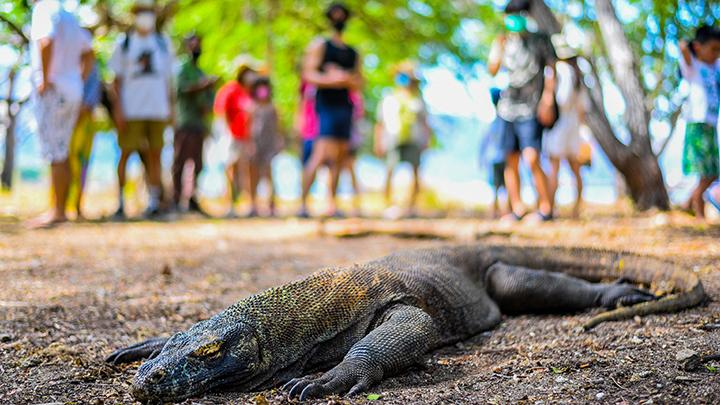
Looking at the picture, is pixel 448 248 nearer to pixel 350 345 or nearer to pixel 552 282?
pixel 552 282

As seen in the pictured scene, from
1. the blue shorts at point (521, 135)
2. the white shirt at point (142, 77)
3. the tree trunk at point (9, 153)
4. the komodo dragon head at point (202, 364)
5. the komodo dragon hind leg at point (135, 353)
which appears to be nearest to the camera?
the komodo dragon head at point (202, 364)

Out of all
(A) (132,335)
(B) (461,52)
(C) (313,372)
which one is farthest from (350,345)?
(B) (461,52)

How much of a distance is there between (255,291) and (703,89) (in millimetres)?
3886

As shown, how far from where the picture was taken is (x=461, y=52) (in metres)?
12.4

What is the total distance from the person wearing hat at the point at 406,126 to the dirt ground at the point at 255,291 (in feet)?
8.83

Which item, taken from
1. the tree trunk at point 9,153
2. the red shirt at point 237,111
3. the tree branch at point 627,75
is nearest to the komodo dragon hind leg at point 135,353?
the red shirt at point 237,111

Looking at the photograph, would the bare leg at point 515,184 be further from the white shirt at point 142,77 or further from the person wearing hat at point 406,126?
the white shirt at point 142,77

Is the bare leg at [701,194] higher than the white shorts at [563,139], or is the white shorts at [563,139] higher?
the white shorts at [563,139]

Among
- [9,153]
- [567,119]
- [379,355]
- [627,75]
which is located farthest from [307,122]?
[9,153]

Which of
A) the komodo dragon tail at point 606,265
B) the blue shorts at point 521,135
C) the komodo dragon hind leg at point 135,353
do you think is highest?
the blue shorts at point 521,135

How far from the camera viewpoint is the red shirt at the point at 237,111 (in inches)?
338

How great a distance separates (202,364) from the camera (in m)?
2.20

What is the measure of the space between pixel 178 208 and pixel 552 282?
5818mm

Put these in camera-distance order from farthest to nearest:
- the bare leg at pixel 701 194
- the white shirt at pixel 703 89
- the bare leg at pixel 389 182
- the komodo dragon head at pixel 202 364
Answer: the bare leg at pixel 389 182
the bare leg at pixel 701 194
the white shirt at pixel 703 89
the komodo dragon head at pixel 202 364
